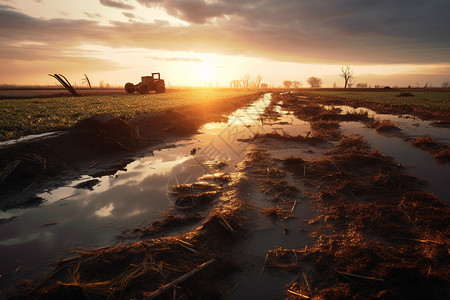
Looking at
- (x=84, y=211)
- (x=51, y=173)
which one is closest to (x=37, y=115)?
(x=51, y=173)

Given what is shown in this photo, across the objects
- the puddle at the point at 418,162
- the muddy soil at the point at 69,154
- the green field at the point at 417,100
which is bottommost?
the puddle at the point at 418,162

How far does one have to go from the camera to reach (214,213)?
4.08 metres

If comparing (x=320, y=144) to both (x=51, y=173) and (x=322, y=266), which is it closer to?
(x=322, y=266)

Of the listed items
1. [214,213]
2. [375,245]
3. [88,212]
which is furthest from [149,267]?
[375,245]

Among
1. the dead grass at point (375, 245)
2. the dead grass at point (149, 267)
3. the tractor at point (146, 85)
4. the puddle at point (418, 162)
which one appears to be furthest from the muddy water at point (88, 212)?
the tractor at point (146, 85)

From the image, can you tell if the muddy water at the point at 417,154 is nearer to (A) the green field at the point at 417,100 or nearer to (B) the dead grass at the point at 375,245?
(B) the dead grass at the point at 375,245

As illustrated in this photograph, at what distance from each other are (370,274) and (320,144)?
26.5 feet

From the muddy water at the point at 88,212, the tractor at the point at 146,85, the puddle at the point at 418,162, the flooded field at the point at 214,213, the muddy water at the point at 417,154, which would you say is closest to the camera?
the flooded field at the point at 214,213

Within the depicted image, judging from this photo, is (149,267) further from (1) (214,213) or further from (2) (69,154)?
(2) (69,154)

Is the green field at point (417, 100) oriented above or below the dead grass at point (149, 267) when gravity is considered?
above

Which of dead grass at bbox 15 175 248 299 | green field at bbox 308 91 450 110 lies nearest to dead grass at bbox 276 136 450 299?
dead grass at bbox 15 175 248 299

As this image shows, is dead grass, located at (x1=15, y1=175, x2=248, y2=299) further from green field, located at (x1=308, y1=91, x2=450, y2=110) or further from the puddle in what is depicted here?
→ green field, located at (x1=308, y1=91, x2=450, y2=110)

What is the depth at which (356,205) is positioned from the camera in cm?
456

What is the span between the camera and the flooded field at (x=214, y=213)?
10.0ft
